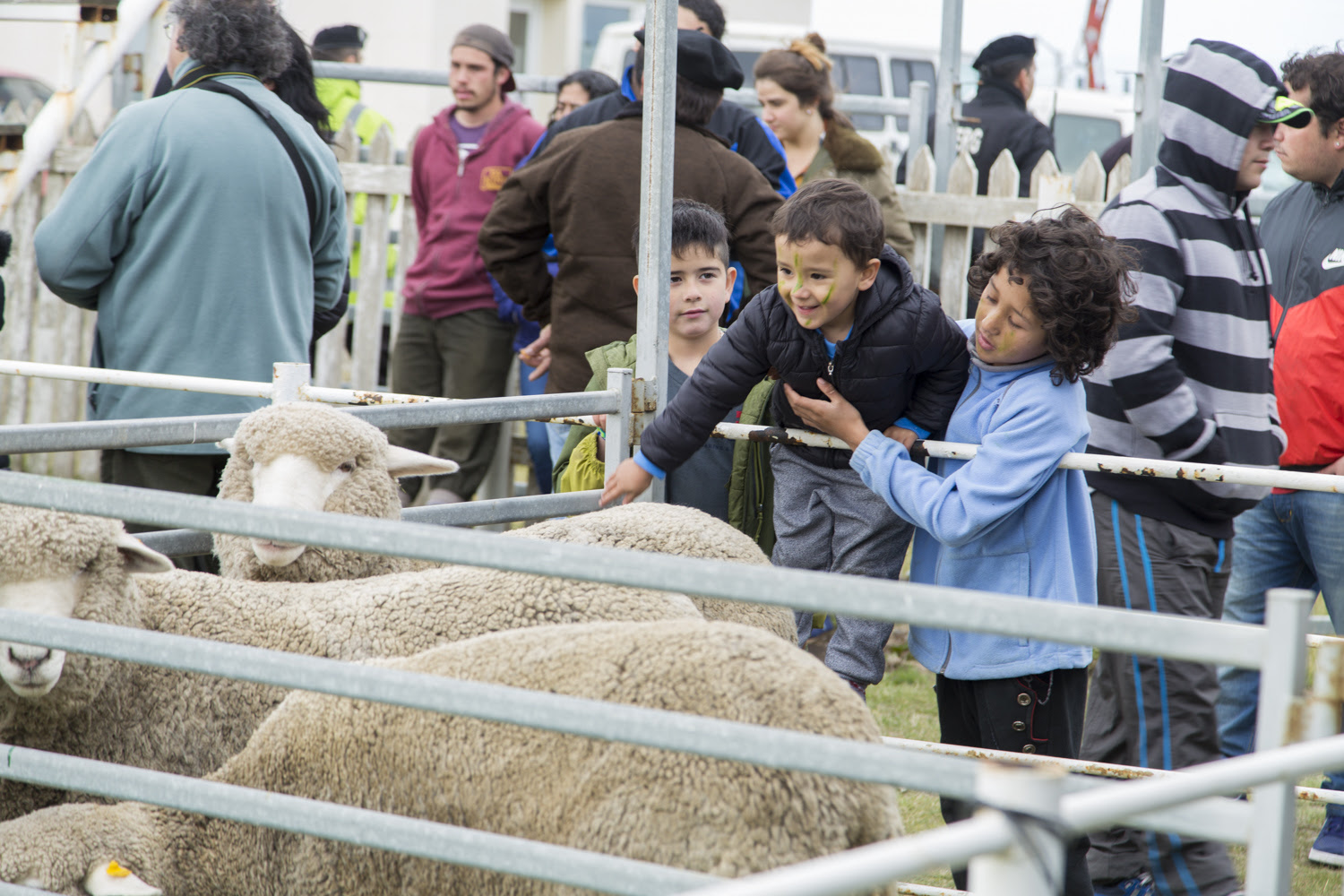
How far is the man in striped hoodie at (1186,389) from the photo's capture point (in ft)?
10.1

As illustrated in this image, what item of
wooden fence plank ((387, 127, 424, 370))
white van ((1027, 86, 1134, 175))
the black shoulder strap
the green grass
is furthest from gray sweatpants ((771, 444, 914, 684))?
white van ((1027, 86, 1134, 175))

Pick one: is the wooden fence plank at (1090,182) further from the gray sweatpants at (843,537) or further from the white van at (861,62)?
the white van at (861,62)

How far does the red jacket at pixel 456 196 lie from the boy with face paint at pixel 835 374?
3.25 m

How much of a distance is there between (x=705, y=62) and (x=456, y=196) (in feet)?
7.14

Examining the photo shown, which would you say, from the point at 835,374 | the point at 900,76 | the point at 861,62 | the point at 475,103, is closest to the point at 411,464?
the point at 835,374

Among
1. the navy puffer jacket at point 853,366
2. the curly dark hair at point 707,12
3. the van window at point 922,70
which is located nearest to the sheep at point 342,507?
the navy puffer jacket at point 853,366

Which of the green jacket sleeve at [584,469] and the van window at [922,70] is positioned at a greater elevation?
the van window at [922,70]

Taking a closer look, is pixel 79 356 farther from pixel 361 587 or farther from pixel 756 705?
pixel 756 705

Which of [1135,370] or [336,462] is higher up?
[1135,370]

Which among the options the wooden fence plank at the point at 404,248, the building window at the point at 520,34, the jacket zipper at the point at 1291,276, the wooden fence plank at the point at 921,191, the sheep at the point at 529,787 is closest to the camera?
the sheep at the point at 529,787

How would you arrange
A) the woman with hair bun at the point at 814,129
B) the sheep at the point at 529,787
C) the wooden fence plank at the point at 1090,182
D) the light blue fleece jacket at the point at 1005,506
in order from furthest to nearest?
the wooden fence plank at the point at 1090,182
the woman with hair bun at the point at 814,129
the light blue fleece jacket at the point at 1005,506
the sheep at the point at 529,787

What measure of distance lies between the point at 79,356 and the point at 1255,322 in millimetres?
6114

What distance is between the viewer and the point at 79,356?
281 inches

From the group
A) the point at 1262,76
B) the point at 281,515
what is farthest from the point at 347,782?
the point at 1262,76
